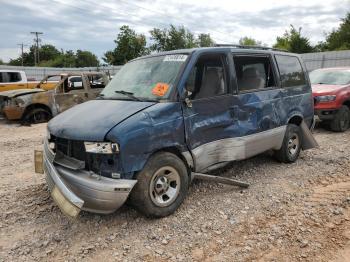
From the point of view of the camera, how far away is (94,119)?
3918mm

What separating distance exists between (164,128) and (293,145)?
3.29 metres

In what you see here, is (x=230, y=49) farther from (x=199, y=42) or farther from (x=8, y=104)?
(x=199, y=42)

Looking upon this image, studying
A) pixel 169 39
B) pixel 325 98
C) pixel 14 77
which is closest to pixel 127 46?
pixel 169 39

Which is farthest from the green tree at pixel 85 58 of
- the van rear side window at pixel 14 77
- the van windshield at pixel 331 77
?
the van windshield at pixel 331 77

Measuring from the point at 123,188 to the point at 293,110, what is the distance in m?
3.73

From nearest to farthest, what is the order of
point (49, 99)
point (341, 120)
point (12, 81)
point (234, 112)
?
point (234, 112) → point (341, 120) → point (49, 99) → point (12, 81)

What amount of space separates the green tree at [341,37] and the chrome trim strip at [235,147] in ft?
128

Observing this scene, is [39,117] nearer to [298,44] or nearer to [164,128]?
[164,128]

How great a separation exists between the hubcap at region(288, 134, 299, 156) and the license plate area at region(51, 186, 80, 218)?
13.4 ft

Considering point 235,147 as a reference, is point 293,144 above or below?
below

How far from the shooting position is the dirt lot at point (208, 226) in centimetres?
348

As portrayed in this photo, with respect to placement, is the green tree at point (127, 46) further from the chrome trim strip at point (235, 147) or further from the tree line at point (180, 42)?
the chrome trim strip at point (235, 147)

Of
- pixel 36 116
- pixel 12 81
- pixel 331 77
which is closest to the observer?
pixel 331 77

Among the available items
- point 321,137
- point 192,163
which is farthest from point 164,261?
point 321,137
